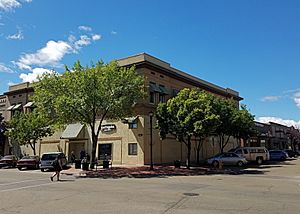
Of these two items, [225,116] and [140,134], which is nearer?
[140,134]

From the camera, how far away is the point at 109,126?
1420 inches

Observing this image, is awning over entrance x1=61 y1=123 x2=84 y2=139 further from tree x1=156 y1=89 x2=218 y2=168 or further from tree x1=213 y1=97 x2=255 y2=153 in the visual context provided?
tree x1=213 y1=97 x2=255 y2=153

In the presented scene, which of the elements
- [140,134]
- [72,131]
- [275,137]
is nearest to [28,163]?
[72,131]

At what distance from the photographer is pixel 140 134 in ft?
109

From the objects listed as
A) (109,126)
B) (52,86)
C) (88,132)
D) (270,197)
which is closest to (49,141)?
(88,132)

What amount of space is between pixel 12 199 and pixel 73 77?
16133mm

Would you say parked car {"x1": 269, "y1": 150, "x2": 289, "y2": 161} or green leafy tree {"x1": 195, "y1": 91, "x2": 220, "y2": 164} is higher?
green leafy tree {"x1": 195, "y1": 91, "x2": 220, "y2": 164}

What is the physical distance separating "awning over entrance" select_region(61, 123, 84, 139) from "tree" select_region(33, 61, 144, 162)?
8364mm

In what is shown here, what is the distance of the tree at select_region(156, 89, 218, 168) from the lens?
27828 mm

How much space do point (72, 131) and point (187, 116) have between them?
15.9m

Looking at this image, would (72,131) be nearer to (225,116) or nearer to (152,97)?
(152,97)

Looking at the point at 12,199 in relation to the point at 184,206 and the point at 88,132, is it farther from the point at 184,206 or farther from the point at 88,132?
the point at 88,132

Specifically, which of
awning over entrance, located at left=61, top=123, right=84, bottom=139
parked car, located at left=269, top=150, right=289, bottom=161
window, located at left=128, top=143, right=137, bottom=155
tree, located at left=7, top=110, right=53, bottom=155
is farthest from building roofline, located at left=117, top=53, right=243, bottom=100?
parked car, located at left=269, top=150, right=289, bottom=161

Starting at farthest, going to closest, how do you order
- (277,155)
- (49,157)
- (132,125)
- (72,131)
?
(277,155), (72,131), (132,125), (49,157)
